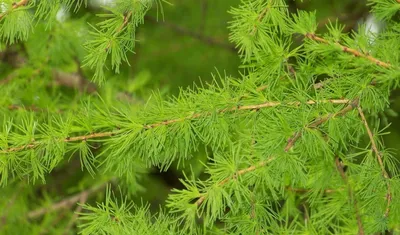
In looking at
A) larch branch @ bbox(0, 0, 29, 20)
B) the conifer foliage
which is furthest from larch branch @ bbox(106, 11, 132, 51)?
larch branch @ bbox(0, 0, 29, 20)

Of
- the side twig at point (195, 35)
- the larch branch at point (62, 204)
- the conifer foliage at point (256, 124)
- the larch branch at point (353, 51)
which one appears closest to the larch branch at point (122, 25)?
the conifer foliage at point (256, 124)

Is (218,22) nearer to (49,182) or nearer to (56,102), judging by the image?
(49,182)

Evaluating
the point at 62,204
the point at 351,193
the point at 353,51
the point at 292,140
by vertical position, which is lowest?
the point at 62,204

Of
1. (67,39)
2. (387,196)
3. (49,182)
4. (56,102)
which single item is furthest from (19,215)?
(387,196)

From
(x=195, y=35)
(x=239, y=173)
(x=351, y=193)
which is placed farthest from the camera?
(x=195, y=35)

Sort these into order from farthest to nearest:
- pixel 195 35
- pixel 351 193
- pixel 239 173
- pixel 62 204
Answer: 1. pixel 195 35
2. pixel 62 204
3. pixel 351 193
4. pixel 239 173

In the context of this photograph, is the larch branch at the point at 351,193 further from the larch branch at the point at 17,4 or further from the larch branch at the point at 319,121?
the larch branch at the point at 17,4

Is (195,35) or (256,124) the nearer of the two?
(256,124)

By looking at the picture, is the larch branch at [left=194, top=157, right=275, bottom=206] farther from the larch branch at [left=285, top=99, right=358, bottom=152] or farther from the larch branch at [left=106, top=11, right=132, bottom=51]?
the larch branch at [left=106, top=11, right=132, bottom=51]

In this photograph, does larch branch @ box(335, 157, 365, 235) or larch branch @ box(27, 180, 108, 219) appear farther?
larch branch @ box(27, 180, 108, 219)

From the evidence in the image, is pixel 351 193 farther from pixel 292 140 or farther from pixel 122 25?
pixel 122 25

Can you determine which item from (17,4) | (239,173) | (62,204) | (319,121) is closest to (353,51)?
(319,121)
